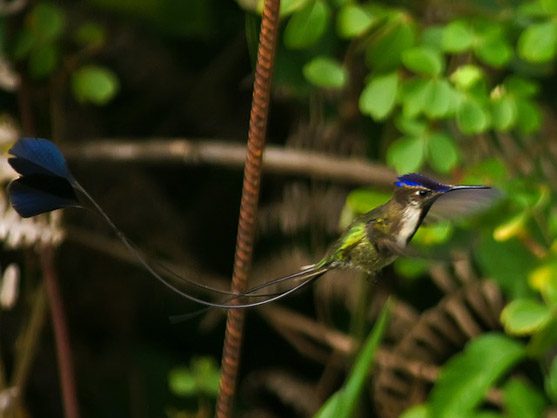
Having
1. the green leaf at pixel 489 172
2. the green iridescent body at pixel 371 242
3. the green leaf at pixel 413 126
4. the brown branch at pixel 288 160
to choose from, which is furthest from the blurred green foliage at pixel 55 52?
the green iridescent body at pixel 371 242

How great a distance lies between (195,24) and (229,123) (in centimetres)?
29

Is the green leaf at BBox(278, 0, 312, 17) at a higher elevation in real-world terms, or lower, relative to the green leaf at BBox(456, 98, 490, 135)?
higher

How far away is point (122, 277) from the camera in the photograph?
2.23 metres

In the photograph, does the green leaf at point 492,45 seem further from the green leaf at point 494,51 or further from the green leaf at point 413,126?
the green leaf at point 413,126

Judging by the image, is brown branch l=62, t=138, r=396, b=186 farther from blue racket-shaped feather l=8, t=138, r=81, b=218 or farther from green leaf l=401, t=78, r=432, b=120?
blue racket-shaped feather l=8, t=138, r=81, b=218

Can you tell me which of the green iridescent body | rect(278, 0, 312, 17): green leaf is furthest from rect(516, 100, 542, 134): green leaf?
the green iridescent body

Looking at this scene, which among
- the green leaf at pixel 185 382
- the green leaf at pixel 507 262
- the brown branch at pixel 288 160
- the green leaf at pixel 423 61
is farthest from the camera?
the green leaf at pixel 185 382

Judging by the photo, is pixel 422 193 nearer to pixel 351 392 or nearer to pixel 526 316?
pixel 351 392

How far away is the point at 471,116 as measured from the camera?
136 cm

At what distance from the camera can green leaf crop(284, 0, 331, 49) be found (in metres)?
1.33

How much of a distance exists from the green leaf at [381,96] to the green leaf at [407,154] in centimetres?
5

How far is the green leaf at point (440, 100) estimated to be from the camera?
1381 mm

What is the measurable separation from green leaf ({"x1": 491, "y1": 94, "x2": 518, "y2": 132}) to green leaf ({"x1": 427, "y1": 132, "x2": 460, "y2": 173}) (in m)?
0.07

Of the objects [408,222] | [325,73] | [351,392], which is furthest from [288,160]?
[408,222]
